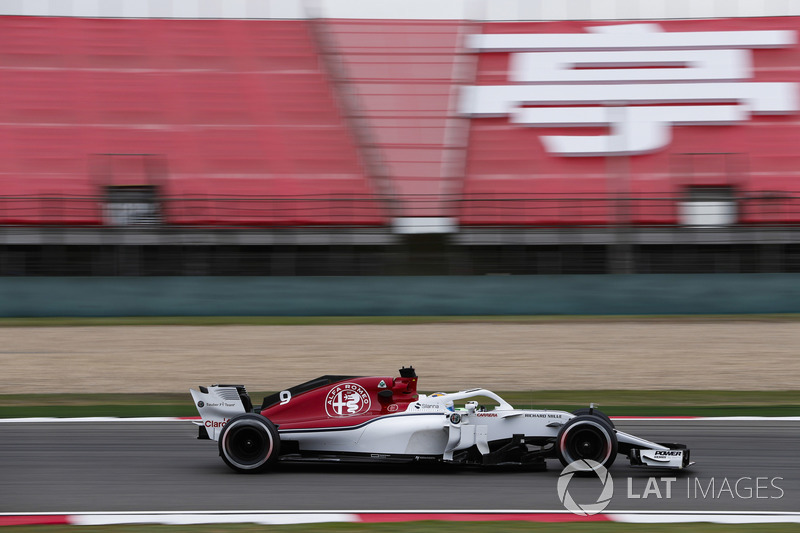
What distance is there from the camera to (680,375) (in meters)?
13.3

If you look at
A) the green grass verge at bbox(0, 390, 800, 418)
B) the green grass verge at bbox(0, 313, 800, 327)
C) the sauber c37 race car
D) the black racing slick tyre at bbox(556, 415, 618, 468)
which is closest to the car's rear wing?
the sauber c37 race car

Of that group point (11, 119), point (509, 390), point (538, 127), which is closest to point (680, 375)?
point (509, 390)

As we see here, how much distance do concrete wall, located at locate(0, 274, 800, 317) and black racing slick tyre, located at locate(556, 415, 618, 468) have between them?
1268 cm

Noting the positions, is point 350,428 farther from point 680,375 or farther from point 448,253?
point 448,253

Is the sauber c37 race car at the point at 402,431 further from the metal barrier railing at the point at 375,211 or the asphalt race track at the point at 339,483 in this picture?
the metal barrier railing at the point at 375,211

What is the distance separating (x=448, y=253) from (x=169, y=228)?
253 inches

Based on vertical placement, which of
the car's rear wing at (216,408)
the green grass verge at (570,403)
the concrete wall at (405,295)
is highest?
the concrete wall at (405,295)

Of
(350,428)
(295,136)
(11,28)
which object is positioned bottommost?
(350,428)

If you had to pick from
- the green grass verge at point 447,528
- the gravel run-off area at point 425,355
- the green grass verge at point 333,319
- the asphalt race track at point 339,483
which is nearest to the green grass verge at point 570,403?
the gravel run-off area at point 425,355

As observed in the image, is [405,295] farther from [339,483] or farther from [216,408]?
[339,483]

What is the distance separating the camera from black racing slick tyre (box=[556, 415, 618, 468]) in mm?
6848

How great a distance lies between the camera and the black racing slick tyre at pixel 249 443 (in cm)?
708

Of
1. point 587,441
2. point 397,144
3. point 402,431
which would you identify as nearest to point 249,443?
point 402,431

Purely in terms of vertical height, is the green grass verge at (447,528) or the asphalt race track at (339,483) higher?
the asphalt race track at (339,483)
